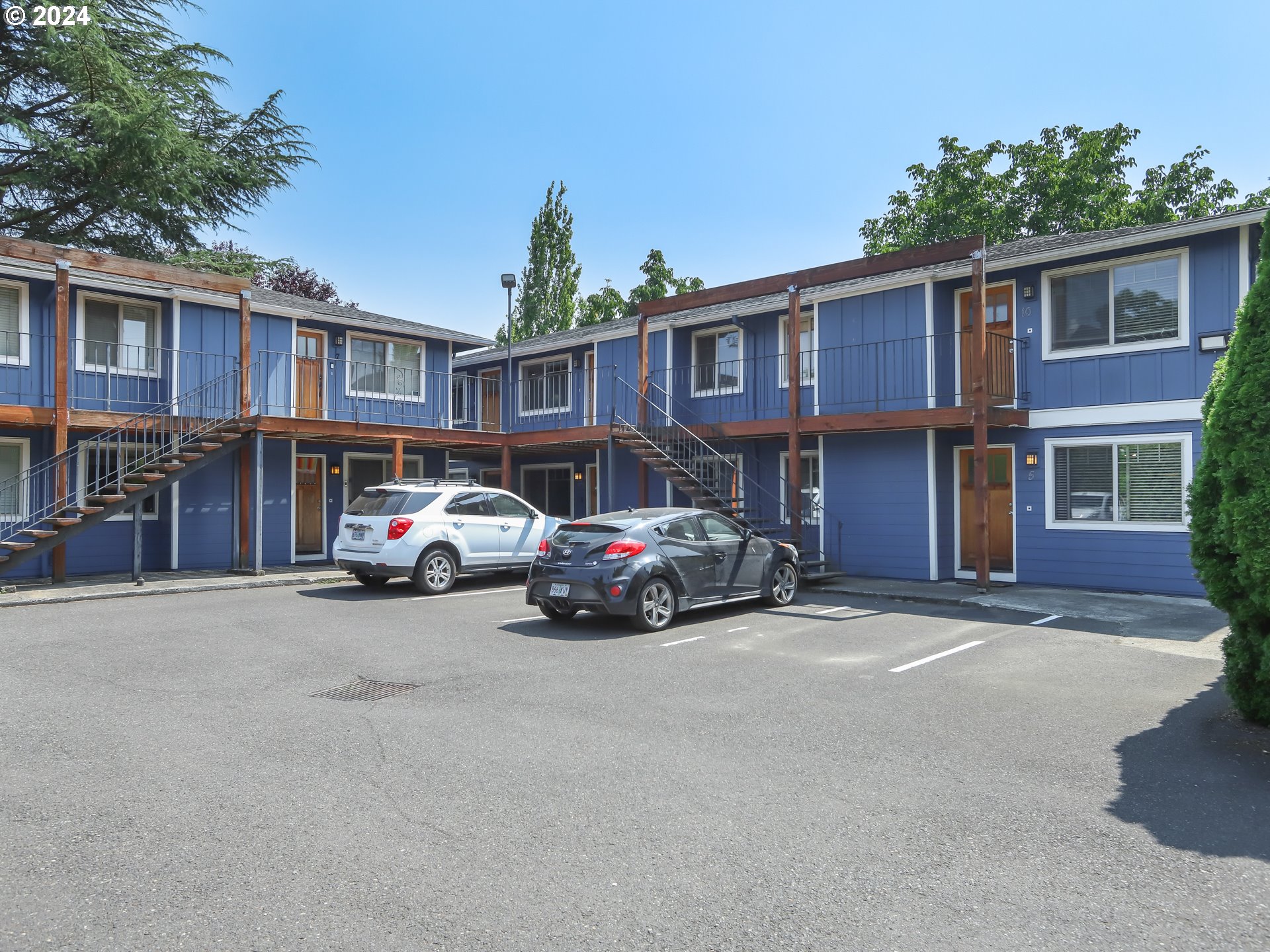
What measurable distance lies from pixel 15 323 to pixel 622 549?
487 inches

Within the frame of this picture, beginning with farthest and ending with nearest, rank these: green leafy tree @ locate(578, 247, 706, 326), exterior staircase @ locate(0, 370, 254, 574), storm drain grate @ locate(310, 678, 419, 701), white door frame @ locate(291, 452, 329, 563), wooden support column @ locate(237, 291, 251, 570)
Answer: green leafy tree @ locate(578, 247, 706, 326) → white door frame @ locate(291, 452, 329, 563) → wooden support column @ locate(237, 291, 251, 570) → exterior staircase @ locate(0, 370, 254, 574) → storm drain grate @ locate(310, 678, 419, 701)

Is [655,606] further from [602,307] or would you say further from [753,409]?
[602,307]

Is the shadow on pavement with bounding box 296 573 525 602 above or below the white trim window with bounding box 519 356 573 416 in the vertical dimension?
below

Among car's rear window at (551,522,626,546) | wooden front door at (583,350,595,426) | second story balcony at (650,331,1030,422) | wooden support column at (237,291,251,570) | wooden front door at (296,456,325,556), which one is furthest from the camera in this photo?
wooden front door at (583,350,595,426)

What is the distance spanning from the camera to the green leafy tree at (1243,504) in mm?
5625

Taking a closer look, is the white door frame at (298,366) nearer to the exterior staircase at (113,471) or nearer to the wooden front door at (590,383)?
the exterior staircase at (113,471)

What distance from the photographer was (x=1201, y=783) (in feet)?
16.3

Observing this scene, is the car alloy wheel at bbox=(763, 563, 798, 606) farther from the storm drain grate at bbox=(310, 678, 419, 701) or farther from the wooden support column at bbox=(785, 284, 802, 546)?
the storm drain grate at bbox=(310, 678, 419, 701)

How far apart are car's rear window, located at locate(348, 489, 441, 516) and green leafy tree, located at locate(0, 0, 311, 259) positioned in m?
11.3

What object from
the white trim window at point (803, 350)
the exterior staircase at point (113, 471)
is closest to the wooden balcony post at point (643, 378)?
the white trim window at point (803, 350)

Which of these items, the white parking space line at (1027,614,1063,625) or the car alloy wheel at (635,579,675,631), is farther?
the white parking space line at (1027,614,1063,625)

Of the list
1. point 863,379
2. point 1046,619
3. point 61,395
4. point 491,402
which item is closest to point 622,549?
point 1046,619

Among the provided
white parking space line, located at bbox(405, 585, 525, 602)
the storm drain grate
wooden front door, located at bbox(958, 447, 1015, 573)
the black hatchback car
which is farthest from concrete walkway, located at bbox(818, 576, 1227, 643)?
the storm drain grate

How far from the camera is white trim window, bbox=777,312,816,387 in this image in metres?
17.1
